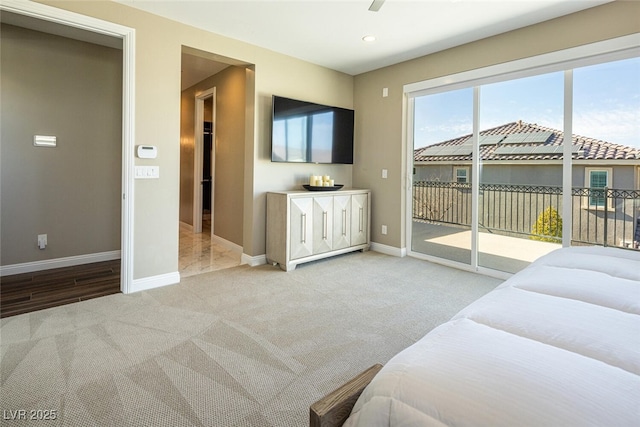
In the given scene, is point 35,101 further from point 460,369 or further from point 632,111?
point 632,111

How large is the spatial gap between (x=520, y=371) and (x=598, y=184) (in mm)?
3177

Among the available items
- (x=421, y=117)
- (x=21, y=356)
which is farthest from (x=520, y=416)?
(x=421, y=117)

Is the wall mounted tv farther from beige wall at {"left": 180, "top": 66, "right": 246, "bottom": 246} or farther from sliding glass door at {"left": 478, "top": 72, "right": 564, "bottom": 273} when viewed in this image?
sliding glass door at {"left": 478, "top": 72, "right": 564, "bottom": 273}

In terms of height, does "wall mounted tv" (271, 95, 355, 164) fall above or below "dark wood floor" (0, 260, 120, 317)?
above

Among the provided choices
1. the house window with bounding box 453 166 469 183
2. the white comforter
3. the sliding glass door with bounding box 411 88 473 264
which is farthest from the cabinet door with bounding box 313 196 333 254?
the white comforter

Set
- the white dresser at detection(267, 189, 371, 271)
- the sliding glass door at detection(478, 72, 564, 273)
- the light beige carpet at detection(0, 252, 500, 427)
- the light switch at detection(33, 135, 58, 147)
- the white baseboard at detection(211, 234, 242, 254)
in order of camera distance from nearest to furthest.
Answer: the light beige carpet at detection(0, 252, 500, 427)
the sliding glass door at detection(478, 72, 564, 273)
the light switch at detection(33, 135, 58, 147)
the white dresser at detection(267, 189, 371, 271)
the white baseboard at detection(211, 234, 242, 254)

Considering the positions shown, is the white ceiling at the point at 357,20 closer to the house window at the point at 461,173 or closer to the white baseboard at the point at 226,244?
the house window at the point at 461,173

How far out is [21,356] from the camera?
203 centimetres

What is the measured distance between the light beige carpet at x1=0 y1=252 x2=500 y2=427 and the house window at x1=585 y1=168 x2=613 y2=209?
1171 mm

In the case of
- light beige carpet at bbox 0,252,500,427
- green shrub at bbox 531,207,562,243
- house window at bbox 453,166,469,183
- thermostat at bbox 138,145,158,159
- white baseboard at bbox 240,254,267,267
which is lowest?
light beige carpet at bbox 0,252,500,427

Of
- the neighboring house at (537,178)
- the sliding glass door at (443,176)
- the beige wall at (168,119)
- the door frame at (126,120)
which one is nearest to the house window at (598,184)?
the neighboring house at (537,178)

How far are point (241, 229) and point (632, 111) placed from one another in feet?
13.9

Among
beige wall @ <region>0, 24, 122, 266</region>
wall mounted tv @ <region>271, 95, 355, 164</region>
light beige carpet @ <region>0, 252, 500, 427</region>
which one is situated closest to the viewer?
light beige carpet @ <region>0, 252, 500, 427</region>

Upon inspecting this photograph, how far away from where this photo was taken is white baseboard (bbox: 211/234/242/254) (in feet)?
15.5
